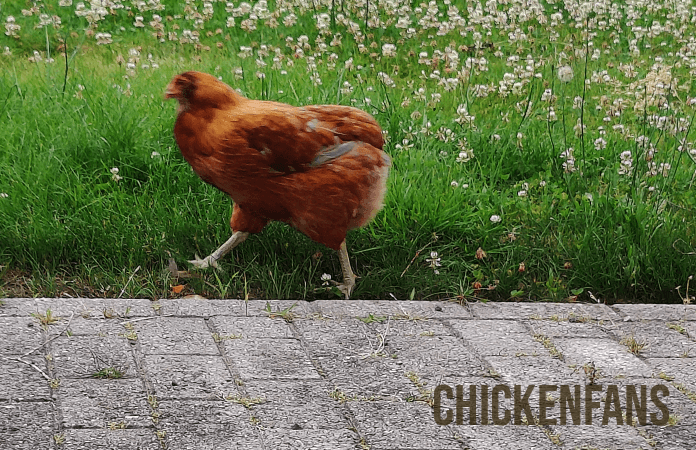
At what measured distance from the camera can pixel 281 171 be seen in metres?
3.64

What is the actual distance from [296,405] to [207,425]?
307 mm

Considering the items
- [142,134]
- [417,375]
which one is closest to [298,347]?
[417,375]

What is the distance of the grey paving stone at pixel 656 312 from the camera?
3.87 meters

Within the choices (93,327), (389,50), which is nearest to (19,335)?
(93,327)

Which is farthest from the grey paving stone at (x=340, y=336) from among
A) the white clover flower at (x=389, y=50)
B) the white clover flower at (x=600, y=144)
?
the white clover flower at (x=389, y=50)

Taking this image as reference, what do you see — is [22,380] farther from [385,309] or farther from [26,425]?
[385,309]

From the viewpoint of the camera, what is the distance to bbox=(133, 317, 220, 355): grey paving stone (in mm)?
3170

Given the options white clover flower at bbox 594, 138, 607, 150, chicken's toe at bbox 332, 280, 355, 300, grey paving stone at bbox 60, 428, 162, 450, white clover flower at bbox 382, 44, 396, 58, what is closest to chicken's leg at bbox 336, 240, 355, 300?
chicken's toe at bbox 332, 280, 355, 300

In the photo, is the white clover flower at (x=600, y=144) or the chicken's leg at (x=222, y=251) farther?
the white clover flower at (x=600, y=144)

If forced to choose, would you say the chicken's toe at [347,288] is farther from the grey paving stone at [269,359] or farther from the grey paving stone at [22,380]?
the grey paving stone at [22,380]

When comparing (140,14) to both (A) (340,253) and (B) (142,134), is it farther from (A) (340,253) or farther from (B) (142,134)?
(A) (340,253)

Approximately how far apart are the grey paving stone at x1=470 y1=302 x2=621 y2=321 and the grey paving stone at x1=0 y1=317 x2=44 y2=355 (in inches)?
68.8

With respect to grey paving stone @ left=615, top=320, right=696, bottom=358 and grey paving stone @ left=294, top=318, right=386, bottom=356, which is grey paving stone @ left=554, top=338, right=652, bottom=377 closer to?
grey paving stone @ left=615, top=320, right=696, bottom=358

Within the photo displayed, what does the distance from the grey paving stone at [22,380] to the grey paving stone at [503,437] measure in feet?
4.21
